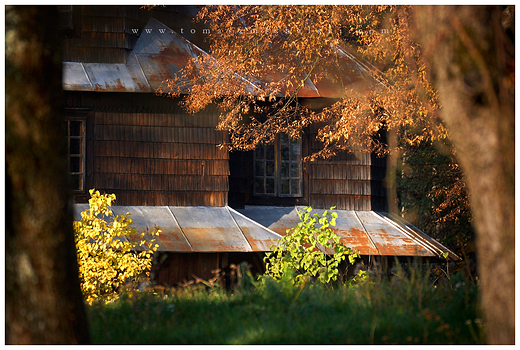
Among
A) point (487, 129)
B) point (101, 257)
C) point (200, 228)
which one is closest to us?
point (487, 129)

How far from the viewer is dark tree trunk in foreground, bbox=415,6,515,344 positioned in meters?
3.46

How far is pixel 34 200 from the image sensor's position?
144 inches

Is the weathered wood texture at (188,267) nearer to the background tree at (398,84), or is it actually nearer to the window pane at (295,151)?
the background tree at (398,84)

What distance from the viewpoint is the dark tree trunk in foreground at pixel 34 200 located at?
12.0 feet

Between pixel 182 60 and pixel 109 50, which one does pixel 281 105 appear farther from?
pixel 109 50

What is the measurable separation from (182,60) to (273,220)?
14.2 ft

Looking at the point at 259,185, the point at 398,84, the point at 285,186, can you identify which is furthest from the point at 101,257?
the point at 398,84

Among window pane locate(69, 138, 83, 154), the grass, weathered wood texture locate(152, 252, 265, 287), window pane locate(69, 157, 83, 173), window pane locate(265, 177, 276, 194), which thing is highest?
window pane locate(69, 138, 83, 154)

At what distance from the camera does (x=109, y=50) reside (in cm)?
1221

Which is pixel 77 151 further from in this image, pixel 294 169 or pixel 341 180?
pixel 341 180

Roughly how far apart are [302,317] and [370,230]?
7.62 meters

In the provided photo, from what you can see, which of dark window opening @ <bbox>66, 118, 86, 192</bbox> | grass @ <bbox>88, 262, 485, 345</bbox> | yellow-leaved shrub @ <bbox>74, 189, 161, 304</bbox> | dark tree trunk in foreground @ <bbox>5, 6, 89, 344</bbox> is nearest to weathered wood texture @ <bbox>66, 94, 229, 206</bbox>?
dark window opening @ <bbox>66, 118, 86, 192</bbox>

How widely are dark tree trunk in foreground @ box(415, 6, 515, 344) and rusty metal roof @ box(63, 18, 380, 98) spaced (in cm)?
733

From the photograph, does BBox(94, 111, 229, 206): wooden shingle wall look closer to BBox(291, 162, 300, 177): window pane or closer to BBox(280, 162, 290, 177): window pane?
BBox(280, 162, 290, 177): window pane
